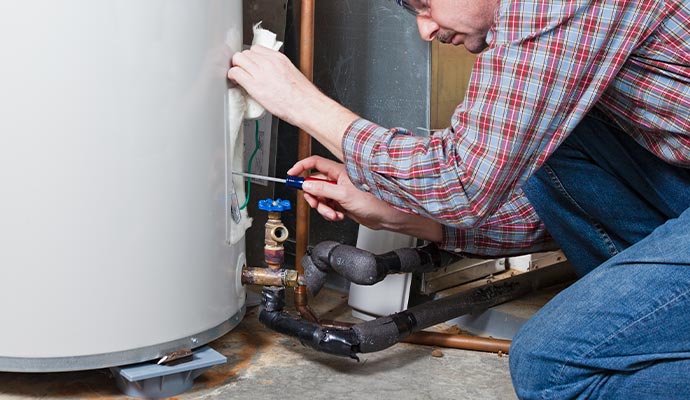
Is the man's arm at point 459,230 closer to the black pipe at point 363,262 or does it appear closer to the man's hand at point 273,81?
the black pipe at point 363,262

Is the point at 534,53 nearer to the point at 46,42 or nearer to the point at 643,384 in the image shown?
the point at 643,384

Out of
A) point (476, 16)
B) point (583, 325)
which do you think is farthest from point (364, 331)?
point (476, 16)

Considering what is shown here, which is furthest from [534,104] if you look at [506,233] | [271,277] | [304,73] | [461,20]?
[304,73]

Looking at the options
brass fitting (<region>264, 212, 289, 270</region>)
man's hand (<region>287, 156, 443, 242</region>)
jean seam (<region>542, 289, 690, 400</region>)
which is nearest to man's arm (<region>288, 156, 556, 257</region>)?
man's hand (<region>287, 156, 443, 242</region>)

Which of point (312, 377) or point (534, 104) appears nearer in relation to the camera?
point (534, 104)

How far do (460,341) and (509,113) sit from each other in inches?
26.4

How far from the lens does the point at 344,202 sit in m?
1.34

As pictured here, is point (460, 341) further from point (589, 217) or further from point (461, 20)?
point (461, 20)

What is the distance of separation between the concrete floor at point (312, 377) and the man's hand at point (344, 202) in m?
0.25

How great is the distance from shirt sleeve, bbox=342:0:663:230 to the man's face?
0.08 meters

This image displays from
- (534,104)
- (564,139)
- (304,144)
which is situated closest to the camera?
(534,104)

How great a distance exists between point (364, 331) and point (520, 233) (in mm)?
326

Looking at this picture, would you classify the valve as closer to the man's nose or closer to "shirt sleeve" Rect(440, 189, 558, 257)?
"shirt sleeve" Rect(440, 189, 558, 257)

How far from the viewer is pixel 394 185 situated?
1128 millimetres
